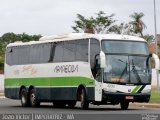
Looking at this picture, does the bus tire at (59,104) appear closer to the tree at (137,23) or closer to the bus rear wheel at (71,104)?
the bus rear wheel at (71,104)

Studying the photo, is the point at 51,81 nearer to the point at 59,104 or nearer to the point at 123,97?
the point at 59,104

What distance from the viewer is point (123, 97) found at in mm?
33469

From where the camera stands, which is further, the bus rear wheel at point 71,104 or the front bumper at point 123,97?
the bus rear wheel at point 71,104

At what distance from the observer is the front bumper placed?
33.2 meters

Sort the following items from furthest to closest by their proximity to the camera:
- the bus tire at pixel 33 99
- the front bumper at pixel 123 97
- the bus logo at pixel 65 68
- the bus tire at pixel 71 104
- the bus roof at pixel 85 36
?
1. the bus tire at pixel 33 99
2. the bus tire at pixel 71 104
3. the bus logo at pixel 65 68
4. the bus roof at pixel 85 36
5. the front bumper at pixel 123 97

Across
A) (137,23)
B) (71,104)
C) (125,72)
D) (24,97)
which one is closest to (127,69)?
(125,72)

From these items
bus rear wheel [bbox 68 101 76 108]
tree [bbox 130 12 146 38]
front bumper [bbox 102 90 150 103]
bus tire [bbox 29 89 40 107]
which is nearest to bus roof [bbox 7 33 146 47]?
front bumper [bbox 102 90 150 103]

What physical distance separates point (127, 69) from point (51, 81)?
5383 mm

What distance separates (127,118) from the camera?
2425 centimetres

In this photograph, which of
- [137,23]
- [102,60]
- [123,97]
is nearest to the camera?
[102,60]

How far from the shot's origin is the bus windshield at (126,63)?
109ft

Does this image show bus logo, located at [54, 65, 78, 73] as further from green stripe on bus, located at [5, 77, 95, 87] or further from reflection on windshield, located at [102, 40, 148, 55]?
reflection on windshield, located at [102, 40, 148, 55]

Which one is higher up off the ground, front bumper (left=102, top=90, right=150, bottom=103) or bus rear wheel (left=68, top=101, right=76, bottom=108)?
front bumper (left=102, top=90, right=150, bottom=103)

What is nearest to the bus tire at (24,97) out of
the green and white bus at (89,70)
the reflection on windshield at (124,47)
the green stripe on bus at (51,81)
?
the green and white bus at (89,70)
